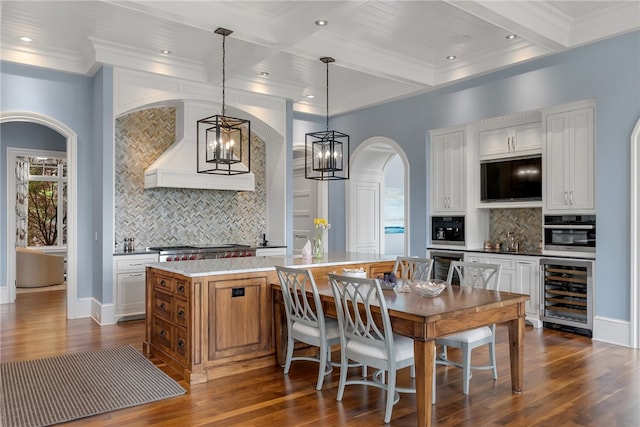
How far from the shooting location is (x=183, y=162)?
6.18 meters

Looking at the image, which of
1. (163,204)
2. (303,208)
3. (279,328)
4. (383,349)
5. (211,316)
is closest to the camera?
(383,349)

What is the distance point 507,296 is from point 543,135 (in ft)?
9.22

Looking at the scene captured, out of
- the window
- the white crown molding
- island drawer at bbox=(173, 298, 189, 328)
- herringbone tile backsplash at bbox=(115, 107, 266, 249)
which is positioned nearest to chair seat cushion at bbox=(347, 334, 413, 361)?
island drawer at bbox=(173, 298, 189, 328)

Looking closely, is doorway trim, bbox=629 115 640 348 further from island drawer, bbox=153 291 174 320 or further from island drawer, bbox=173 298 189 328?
island drawer, bbox=153 291 174 320

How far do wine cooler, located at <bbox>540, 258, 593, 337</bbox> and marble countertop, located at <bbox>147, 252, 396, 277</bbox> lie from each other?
6.16 ft

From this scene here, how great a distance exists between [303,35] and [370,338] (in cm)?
300

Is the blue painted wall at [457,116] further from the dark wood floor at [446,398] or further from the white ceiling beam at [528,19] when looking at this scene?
the dark wood floor at [446,398]

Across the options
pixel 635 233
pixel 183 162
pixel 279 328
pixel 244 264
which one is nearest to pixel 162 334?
pixel 244 264

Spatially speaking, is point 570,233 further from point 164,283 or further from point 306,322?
point 164,283

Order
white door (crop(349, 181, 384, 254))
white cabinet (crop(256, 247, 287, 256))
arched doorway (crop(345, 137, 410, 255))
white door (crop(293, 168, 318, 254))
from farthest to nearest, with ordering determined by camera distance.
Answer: white door (crop(293, 168, 318, 254))
white door (crop(349, 181, 384, 254))
arched doorway (crop(345, 137, 410, 255))
white cabinet (crop(256, 247, 287, 256))

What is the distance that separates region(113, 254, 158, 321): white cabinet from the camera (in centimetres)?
565

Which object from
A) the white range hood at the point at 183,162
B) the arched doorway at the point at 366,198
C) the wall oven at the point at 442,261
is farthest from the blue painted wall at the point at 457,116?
the white range hood at the point at 183,162

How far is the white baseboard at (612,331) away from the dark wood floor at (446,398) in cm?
14

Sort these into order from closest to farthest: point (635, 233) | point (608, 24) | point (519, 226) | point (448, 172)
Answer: point (635, 233), point (608, 24), point (519, 226), point (448, 172)
